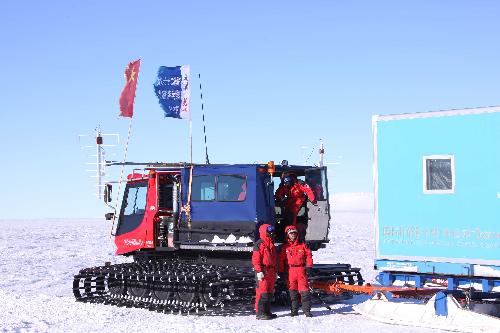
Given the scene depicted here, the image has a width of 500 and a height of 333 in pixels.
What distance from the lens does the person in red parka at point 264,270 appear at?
13453 millimetres

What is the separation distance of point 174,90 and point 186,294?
5.84m

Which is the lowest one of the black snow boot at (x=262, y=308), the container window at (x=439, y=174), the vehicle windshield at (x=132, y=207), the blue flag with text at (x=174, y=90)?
the black snow boot at (x=262, y=308)

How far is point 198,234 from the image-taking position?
50.6 feet

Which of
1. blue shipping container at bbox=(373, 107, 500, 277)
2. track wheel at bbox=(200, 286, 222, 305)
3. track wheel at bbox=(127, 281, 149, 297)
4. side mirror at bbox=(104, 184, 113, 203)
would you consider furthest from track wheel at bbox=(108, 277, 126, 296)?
blue shipping container at bbox=(373, 107, 500, 277)

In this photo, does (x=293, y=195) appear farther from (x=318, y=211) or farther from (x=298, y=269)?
(x=298, y=269)

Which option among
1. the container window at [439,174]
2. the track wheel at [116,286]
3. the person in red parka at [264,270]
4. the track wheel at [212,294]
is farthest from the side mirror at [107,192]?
the container window at [439,174]

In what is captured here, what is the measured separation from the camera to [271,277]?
539 inches

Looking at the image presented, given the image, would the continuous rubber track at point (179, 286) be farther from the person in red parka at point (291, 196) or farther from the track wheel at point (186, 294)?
the person in red parka at point (291, 196)

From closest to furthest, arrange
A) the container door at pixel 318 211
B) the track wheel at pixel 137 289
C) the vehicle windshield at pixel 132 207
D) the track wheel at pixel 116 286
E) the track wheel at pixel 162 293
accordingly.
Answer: the track wheel at pixel 162 293 → the container door at pixel 318 211 → the track wheel at pixel 137 289 → the track wheel at pixel 116 286 → the vehicle windshield at pixel 132 207

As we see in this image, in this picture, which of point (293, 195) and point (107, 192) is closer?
point (293, 195)

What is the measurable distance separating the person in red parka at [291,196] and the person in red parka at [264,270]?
1733 mm

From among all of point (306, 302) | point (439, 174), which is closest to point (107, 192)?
point (306, 302)

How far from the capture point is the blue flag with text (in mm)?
18328

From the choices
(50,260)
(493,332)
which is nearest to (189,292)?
(493,332)
